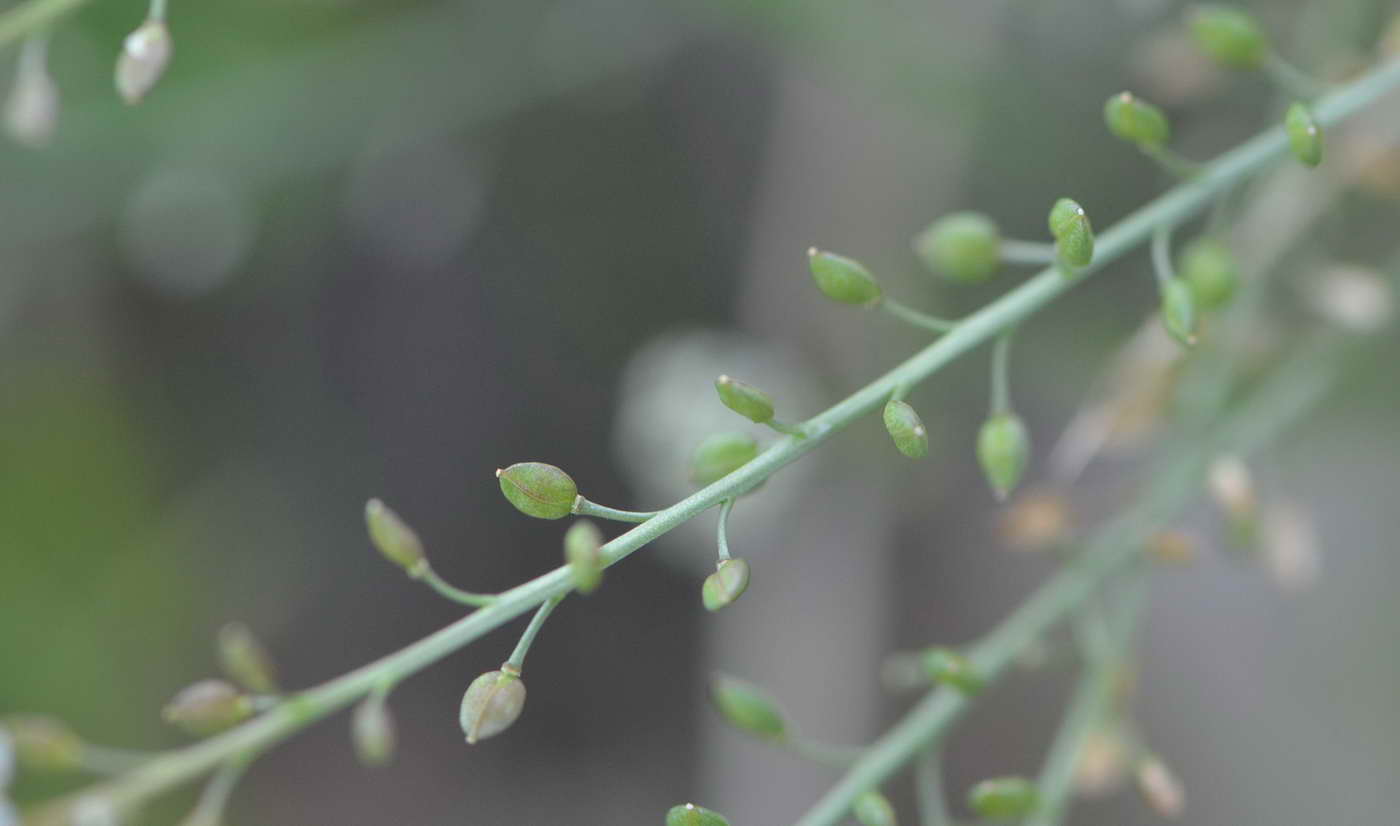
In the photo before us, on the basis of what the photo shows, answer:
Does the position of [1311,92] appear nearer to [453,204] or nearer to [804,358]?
[804,358]

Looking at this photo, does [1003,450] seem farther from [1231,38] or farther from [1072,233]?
[1231,38]

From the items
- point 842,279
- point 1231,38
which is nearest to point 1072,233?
point 842,279

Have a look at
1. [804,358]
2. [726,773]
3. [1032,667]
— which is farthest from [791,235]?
[1032,667]

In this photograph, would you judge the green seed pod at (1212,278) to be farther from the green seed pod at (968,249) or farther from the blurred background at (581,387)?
the blurred background at (581,387)

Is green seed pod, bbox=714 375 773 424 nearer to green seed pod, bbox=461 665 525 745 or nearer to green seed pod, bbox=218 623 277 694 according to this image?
green seed pod, bbox=461 665 525 745

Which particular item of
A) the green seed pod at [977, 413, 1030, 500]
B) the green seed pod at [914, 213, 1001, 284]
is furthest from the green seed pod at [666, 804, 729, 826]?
the green seed pod at [914, 213, 1001, 284]
